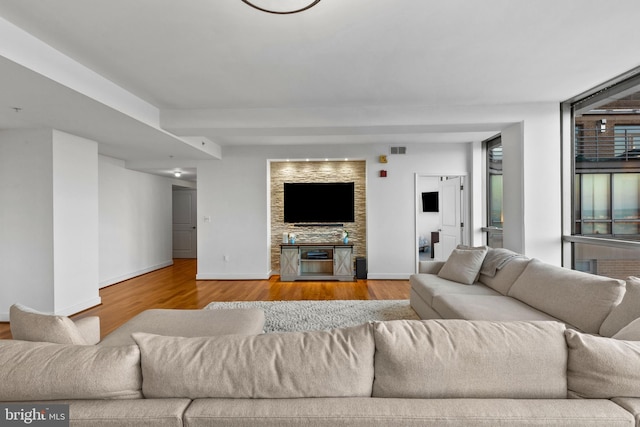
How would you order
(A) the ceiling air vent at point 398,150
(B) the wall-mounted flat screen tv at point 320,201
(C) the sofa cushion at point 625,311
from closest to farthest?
(C) the sofa cushion at point 625,311, (A) the ceiling air vent at point 398,150, (B) the wall-mounted flat screen tv at point 320,201

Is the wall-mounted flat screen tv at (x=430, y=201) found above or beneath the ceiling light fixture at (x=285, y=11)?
beneath

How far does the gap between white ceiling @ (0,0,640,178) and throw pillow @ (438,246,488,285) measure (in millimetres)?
1593

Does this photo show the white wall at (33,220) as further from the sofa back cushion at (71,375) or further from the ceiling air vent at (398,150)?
the ceiling air vent at (398,150)

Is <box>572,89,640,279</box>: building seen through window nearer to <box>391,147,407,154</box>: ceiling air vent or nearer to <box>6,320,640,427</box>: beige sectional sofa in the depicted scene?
<box>391,147,407,154</box>: ceiling air vent

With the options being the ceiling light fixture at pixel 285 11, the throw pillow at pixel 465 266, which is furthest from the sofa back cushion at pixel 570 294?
the ceiling light fixture at pixel 285 11

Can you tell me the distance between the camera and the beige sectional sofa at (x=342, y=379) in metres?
0.90

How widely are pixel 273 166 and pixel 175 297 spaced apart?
2997 millimetres

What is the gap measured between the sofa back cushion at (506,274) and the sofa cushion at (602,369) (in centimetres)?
222

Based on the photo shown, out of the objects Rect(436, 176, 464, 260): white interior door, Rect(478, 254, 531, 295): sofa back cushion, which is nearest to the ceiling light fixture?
Rect(478, 254, 531, 295): sofa back cushion

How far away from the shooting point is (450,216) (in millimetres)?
6367

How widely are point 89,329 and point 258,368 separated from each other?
1.48 meters

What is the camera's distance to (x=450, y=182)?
Answer: 6348 millimetres

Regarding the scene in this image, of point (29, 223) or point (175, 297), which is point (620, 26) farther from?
point (29, 223)

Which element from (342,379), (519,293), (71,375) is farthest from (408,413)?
(519,293)
